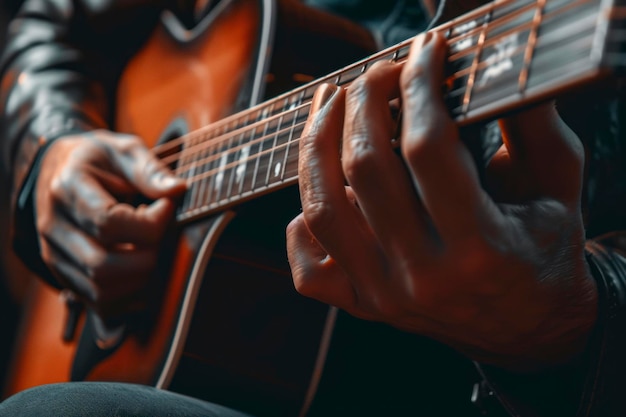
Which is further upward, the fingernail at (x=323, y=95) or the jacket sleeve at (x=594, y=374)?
the fingernail at (x=323, y=95)

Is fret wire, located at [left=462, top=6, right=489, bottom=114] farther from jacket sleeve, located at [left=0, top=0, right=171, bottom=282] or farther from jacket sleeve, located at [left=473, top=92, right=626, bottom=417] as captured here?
jacket sleeve, located at [left=0, top=0, right=171, bottom=282]

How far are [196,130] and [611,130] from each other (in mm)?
514

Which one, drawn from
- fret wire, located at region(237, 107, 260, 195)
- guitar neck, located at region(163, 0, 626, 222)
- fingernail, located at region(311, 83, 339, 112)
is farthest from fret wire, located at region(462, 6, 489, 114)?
fret wire, located at region(237, 107, 260, 195)

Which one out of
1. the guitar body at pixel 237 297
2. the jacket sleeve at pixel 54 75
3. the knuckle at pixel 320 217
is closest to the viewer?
the knuckle at pixel 320 217

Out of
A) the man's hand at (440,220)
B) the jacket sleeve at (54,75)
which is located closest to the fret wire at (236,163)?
the man's hand at (440,220)

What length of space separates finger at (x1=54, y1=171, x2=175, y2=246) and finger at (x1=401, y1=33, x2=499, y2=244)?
490mm

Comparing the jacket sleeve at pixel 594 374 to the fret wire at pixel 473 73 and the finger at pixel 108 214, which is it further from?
A: the finger at pixel 108 214

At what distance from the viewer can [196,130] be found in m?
0.92

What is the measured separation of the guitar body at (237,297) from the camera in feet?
2.64

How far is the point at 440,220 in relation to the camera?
42 centimetres

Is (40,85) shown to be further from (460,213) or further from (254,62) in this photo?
(460,213)

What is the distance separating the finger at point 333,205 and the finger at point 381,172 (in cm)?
2

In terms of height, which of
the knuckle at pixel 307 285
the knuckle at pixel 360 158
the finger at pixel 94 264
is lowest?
the knuckle at pixel 307 285

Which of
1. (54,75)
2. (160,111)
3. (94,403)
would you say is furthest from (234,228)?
(54,75)
